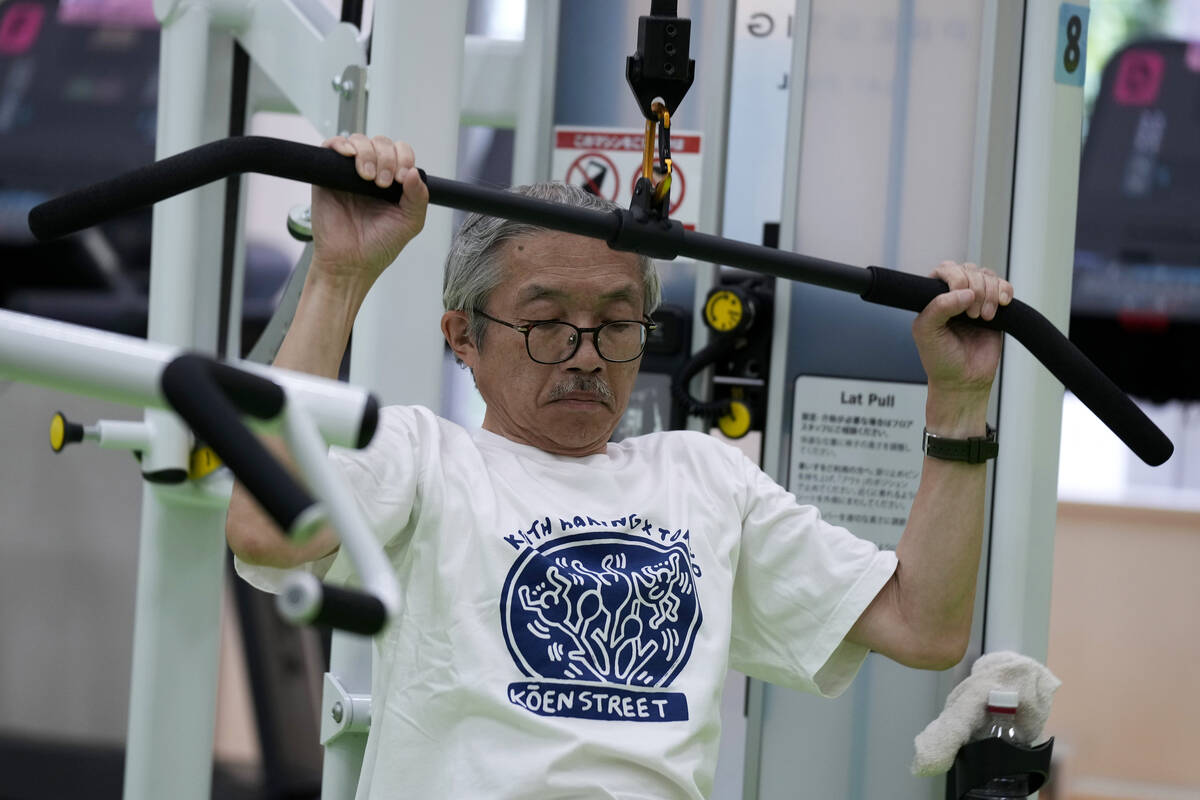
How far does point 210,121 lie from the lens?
82.4 inches

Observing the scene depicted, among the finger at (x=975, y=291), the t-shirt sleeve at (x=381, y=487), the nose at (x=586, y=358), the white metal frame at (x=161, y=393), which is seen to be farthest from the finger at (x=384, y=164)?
the finger at (x=975, y=291)

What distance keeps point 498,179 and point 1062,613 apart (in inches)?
98.8

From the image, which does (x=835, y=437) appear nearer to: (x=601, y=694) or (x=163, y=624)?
(x=601, y=694)

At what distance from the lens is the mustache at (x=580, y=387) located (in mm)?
1540

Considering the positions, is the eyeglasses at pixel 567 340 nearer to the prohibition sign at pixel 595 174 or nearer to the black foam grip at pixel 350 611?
the prohibition sign at pixel 595 174

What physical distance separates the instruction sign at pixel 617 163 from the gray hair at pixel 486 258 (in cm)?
44

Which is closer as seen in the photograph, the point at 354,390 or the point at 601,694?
the point at 354,390

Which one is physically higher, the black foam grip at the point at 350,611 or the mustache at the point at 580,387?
the mustache at the point at 580,387

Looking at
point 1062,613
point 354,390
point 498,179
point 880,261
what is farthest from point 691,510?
point 1062,613

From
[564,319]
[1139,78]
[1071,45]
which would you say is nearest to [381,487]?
[564,319]

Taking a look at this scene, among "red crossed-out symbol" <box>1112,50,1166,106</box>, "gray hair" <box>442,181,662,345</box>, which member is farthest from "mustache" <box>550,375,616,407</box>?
"red crossed-out symbol" <box>1112,50,1166,106</box>

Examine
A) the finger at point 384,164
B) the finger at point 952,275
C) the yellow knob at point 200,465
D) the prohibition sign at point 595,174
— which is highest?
the prohibition sign at point 595,174

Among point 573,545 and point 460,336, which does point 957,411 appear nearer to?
point 573,545

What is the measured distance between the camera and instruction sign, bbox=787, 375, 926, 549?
6.50 ft
